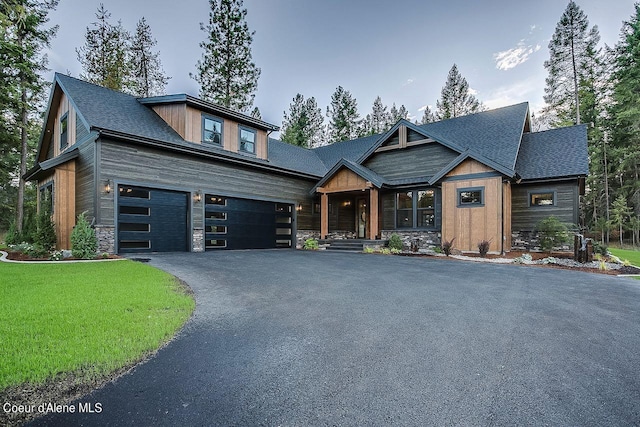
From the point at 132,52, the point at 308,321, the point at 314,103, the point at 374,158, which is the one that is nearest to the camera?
the point at 308,321

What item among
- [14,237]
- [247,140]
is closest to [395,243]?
[247,140]

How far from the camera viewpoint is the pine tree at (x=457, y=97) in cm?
3080

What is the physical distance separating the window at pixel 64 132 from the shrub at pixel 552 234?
1980 centimetres

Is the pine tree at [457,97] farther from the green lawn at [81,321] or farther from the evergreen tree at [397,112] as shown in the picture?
the green lawn at [81,321]

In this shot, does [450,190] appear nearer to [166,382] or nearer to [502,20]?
[502,20]

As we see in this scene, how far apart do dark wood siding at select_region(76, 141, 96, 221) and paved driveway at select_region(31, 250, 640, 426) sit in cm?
748

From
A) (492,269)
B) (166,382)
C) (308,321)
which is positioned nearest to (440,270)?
(492,269)

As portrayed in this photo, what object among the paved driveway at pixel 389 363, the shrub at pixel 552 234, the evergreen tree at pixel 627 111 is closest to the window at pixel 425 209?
the shrub at pixel 552 234

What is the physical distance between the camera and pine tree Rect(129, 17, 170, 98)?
22281mm

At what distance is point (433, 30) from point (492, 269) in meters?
12.8

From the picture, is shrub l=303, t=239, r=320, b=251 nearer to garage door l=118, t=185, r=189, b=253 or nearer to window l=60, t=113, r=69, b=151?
garage door l=118, t=185, r=189, b=253

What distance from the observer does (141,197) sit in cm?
1052

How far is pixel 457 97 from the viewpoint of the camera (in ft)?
102

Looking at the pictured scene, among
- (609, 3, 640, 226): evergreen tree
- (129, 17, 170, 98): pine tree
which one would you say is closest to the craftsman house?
(129, 17, 170, 98): pine tree
